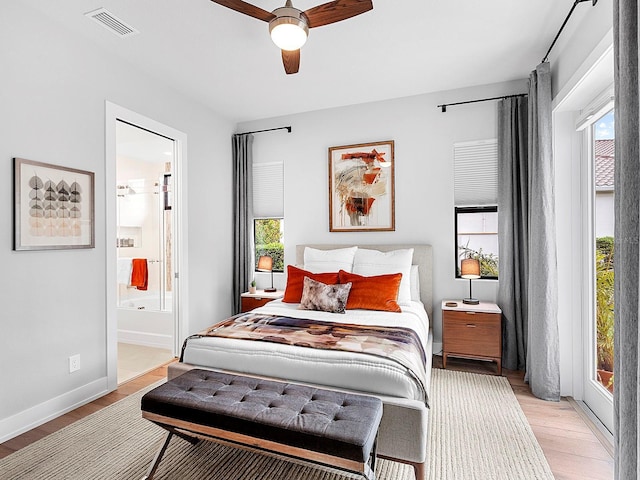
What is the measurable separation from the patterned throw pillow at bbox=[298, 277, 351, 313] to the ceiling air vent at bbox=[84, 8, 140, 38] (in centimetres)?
245

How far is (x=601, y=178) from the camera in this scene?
102 inches

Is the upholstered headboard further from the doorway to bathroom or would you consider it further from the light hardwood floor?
the doorway to bathroom

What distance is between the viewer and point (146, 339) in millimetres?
4383

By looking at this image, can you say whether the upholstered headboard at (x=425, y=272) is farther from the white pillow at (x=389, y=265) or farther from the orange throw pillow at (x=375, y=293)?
the orange throw pillow at (x=375, y=293)

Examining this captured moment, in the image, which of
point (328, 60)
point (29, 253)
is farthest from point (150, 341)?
point (328, 60)

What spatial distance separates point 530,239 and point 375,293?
1.38 metres

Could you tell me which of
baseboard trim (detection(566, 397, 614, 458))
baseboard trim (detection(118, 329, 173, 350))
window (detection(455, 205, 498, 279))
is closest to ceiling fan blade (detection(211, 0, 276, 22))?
window (detection(455, 205, 498, 279))

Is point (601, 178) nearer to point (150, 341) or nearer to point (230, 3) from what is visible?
point (230, 3)

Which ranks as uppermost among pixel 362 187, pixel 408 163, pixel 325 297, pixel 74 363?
pixel 408 163

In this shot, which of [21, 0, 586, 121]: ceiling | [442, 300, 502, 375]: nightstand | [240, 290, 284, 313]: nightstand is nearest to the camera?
[21, 0, 586, 121]: ceiling

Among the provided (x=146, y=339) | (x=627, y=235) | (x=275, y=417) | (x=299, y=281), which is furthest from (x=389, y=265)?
(x=146, y=339)

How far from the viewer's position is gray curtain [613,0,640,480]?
3.18 ft

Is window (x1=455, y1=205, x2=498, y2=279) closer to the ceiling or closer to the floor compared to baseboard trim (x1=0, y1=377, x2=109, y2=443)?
closer to the ceiling

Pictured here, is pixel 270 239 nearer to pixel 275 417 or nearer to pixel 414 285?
pixel 414 285
